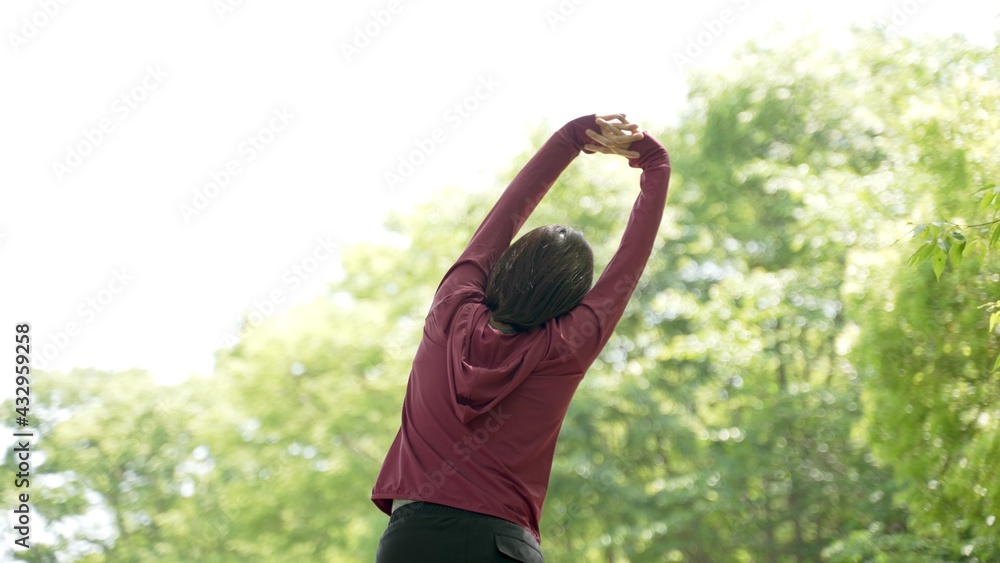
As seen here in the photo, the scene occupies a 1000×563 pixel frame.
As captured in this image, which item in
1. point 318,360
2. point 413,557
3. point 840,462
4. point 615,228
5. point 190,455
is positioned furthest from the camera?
point 190,455

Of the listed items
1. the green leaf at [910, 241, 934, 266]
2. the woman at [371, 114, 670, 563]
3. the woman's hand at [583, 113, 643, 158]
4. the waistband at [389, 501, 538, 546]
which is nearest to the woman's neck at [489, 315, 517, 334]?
the woman at [371, 114, 670, 563]

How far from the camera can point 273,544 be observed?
1405cm

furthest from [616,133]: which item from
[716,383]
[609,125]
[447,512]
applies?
[716,383]

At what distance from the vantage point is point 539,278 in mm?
1552

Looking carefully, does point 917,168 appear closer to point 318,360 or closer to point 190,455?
point 318,360

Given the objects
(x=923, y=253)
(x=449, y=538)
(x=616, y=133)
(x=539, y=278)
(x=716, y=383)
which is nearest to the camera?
(x=449, y=538)

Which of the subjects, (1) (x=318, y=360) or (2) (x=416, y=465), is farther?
(1) (x=318, y=360)

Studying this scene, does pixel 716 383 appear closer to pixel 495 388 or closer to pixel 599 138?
pixel 599 138

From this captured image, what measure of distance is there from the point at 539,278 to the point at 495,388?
217 mm

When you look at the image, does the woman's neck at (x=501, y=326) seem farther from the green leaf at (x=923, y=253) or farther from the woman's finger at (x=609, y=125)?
the green leaf at (x=923, y=253)

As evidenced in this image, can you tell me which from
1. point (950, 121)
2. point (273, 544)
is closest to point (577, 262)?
point (950, 121)

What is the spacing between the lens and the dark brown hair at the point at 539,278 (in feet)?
5.07

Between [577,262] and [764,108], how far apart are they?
1123cm

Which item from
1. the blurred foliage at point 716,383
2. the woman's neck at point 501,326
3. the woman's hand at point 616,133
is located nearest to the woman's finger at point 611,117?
the woman's hand at point 616,133
